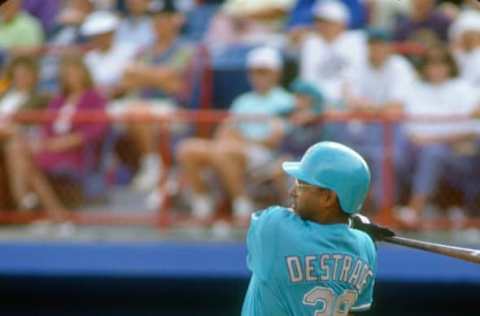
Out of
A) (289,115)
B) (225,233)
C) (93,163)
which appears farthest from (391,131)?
(93,163)

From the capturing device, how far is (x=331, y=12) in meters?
10.1

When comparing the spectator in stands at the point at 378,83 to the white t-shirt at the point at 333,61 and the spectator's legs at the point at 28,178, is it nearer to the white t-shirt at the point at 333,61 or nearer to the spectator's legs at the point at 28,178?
the white t-shirt at the point at 333,61

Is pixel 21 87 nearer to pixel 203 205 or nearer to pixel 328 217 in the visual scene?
pixel 203 205

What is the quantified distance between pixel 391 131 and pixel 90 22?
2816mm

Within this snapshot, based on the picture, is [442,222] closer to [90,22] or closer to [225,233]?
[225,233]

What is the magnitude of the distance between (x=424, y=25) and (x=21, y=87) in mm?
3121

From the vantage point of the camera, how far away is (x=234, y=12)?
10.9m

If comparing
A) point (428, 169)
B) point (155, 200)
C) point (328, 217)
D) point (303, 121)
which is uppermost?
point (328, 217)

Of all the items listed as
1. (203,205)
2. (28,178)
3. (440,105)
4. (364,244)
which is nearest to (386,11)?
(440,105)

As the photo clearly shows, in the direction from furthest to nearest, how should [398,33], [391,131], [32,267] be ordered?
[398,33] → [32,267] → [391,131]

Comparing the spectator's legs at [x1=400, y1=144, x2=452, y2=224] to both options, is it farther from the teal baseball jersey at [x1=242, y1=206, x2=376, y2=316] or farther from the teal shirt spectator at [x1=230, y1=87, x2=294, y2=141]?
the teal baseball jersey at [x1=242, y1=206, x2=376, y2=316]

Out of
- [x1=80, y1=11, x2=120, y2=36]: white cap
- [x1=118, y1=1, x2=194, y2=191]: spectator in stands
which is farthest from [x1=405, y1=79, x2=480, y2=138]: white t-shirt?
[x1=80, y1=11, x2=120, y2=36]: white cap

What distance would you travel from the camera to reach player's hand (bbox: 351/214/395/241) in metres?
5.61

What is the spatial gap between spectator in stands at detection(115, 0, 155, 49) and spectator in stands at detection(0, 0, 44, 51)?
27.5 inches
